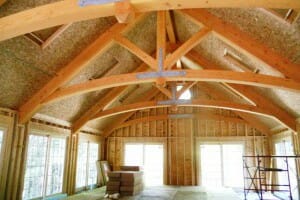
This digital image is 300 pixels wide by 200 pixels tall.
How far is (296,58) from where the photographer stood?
585cm

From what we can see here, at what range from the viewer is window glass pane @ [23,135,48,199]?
7758mm

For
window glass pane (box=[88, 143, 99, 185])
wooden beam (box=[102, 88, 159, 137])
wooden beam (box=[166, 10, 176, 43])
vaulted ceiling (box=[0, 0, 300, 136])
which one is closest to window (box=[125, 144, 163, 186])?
wooden beam (box=[102, 88, 159, 137])

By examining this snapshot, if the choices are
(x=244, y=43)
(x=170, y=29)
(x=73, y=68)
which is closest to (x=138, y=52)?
(x=73, y=68)

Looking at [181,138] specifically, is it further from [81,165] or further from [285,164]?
[81,165]

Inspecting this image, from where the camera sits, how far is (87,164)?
11.5 metres

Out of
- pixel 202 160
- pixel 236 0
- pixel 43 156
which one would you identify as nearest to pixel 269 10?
pixel 236 0

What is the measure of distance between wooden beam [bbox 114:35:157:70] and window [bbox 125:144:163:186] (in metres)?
7.34

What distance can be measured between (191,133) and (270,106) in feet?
15.9

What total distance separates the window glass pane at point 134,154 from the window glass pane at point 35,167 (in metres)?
5.46

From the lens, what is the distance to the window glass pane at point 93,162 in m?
11.9

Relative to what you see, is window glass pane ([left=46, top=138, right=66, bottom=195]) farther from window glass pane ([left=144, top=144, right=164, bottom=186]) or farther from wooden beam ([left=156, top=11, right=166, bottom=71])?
wooden beam ([left=156, top=11, right=166, bottom=71])

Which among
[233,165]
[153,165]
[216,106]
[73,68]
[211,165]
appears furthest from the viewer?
[153,165]

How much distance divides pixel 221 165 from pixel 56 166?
7.46 meters

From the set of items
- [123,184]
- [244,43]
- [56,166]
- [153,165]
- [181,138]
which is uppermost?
[244,43]
